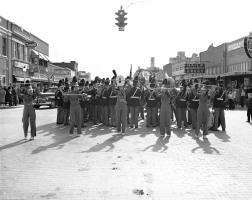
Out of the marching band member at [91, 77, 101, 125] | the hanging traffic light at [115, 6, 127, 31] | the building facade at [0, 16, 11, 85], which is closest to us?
the marching band member at [91, 77, 101, 125]

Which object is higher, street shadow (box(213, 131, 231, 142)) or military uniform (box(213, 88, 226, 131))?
military uniform (box(213, 88, 226, 131))

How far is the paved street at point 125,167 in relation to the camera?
5.36 m

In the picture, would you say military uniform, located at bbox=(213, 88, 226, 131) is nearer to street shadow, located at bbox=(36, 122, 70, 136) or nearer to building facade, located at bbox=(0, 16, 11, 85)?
street shadow, located at bbox=(36, 122, 70, 136)

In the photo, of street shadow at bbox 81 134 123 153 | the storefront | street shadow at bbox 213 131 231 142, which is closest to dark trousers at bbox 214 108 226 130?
street shadow at bbox 213 131 231 142

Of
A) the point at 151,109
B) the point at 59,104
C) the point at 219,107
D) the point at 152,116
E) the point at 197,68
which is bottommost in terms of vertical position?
the point at 152,116

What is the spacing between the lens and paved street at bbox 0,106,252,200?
17.6 ft

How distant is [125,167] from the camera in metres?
6.86

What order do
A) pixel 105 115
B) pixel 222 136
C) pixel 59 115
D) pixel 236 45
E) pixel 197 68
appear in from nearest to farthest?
pixel 222 136 → pixel 105 115 → pixel 59 115 → pixel 236 45 → pixel 197 68

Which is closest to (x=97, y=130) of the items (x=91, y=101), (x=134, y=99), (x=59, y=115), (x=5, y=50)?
(x=134, y=99)

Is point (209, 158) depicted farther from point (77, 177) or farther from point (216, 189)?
point (77, 177)

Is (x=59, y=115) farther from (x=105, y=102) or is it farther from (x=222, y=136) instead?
(x=222, y=136)

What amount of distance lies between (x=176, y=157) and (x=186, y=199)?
2.86m

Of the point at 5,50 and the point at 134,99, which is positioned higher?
the point at 5,50

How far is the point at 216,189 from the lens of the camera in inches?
217
